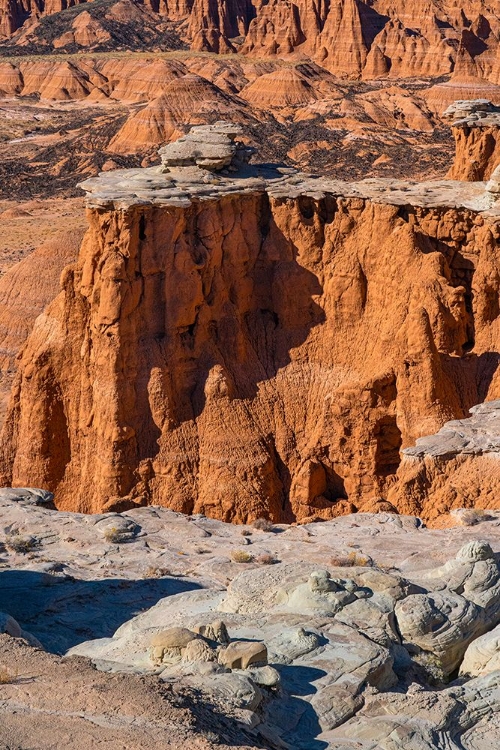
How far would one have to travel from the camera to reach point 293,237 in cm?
2383

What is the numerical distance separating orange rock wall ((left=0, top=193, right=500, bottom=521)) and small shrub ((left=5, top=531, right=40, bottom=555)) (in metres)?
4.64

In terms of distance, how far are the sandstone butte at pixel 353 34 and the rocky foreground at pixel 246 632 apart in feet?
252

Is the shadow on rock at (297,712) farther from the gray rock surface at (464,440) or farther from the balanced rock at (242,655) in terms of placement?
the gray rock surface at (464,440)

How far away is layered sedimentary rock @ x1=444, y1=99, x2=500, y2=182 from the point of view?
33562mm

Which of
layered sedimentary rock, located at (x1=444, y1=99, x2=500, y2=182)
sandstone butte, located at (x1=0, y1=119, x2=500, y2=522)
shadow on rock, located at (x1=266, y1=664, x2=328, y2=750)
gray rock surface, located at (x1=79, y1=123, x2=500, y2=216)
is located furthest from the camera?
layered sedimentary rock, located at (x1=444, y1=99, x2=500, y2=182)

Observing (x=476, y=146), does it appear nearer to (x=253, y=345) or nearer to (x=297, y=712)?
(x=253, y=345)

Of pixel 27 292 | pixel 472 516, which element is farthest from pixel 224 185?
pixel 27 292

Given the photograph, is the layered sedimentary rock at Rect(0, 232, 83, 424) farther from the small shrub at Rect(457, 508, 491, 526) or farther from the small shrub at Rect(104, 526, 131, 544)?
the small shrub at Rect(457, 508, 491, 526)

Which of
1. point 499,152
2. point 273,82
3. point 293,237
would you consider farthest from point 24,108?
point 293,237

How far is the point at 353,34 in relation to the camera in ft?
357

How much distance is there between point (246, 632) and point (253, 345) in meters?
11.9

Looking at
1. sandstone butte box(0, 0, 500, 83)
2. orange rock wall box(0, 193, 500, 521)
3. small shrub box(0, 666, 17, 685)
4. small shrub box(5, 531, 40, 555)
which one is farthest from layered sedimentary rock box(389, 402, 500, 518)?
sandstone butte box(0, 0, 500, 83)

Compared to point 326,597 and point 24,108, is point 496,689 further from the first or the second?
point 24,108

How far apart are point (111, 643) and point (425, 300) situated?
11.6m
